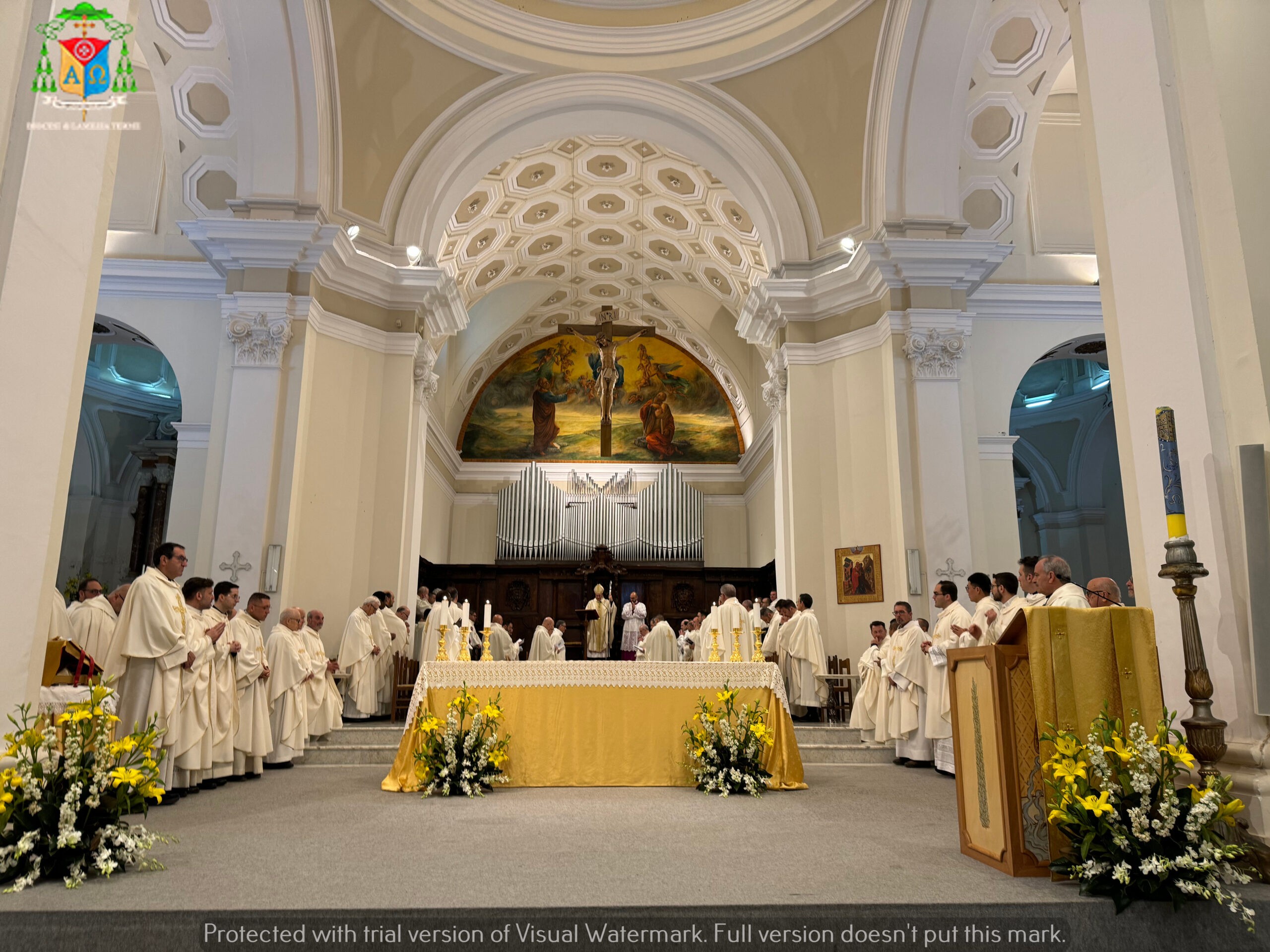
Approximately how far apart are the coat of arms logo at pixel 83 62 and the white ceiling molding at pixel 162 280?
6.59 m

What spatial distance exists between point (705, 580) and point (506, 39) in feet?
35.0

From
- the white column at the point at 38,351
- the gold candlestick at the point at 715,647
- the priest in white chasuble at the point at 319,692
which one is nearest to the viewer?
the white column at the point at 38,351

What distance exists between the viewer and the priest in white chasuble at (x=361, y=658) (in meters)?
9.09

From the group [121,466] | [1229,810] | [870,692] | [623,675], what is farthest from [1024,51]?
[121,466]

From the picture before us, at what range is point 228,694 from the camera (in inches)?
246

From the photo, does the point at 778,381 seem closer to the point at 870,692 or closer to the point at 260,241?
the point at 870,692

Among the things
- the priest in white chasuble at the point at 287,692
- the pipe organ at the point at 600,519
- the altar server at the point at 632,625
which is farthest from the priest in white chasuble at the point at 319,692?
the pipe organ at the point at 600,519

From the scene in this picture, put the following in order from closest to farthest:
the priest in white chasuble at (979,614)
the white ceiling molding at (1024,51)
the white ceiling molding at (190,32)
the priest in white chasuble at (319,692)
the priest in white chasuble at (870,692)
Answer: the priest in white chasuble at (979,614) < the priest in white chasuble at (319,692) < the priest in white chasuble at (870,692) < the white ceiling molding at (190,32) < the white ceiling molding at (1024,51)

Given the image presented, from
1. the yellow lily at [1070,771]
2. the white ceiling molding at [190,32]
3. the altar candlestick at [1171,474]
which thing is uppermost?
the white ceiling molding at [190,32]

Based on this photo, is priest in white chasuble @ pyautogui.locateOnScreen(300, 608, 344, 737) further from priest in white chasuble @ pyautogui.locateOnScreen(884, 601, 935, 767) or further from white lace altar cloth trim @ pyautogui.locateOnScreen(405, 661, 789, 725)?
priest in white chasuble @ pyautogui.locateOnScreen(884, 601, 935, 767)

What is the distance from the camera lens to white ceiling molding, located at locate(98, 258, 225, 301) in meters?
Result: 10.7

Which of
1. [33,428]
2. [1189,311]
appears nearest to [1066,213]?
[1189,311]

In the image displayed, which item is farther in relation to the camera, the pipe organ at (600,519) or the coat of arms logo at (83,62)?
the pipe organ at (600,519)

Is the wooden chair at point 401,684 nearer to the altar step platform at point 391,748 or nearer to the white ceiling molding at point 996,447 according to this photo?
the altar step platform at point 391,748
